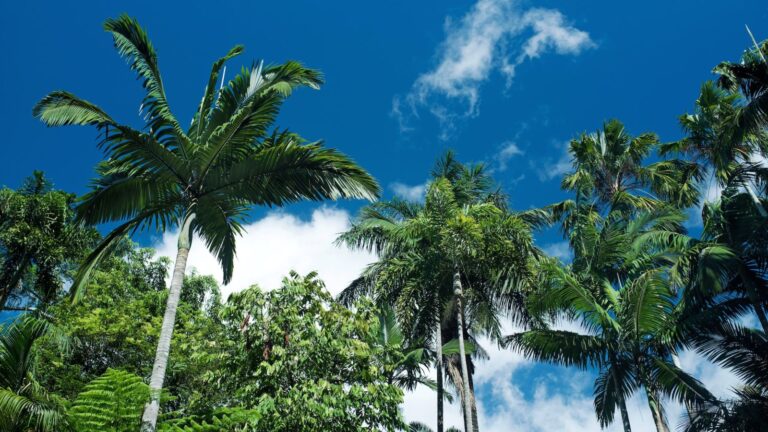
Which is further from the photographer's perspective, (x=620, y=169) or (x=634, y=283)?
(x=620, y=169)

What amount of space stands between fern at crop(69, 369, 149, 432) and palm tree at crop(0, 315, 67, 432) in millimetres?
404

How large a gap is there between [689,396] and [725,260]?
12.5 ft

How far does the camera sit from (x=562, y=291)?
50.0ft

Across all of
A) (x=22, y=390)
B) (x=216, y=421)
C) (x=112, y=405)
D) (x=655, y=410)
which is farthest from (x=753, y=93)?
(x=22, y=390)

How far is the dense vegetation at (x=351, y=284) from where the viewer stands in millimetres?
9719

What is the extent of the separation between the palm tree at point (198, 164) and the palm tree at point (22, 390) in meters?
0.99

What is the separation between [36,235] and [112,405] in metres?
A: 12.6

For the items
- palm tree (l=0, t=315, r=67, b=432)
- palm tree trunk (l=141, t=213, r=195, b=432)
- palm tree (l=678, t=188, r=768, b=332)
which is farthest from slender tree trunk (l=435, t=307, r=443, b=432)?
palm tree (l=0, t=315, r=67, b=432)

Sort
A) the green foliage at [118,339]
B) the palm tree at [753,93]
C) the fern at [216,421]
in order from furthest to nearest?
the green foliage at [118,339] < the palm tree at [753,93] < the fern at [216,421]

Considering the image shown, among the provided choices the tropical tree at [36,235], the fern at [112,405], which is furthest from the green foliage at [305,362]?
the tropical tree at [36,235]

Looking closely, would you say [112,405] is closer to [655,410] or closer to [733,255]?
[655,410]

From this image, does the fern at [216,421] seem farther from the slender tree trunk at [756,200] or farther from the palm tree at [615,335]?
the slender tree trunk at [756,200]

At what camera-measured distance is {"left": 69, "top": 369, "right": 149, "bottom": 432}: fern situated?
7.51 metres

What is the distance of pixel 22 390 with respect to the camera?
318 inches
